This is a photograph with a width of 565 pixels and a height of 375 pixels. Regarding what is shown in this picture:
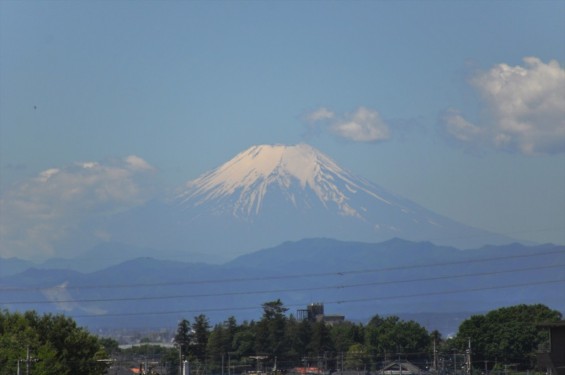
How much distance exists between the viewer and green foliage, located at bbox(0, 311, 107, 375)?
337 feet

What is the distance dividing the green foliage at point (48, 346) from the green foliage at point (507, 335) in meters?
71.4

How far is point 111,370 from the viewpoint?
16600 cm

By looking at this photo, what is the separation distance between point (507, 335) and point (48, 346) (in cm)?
8282

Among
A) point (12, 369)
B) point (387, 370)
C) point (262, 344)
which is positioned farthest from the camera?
point (262, 344)

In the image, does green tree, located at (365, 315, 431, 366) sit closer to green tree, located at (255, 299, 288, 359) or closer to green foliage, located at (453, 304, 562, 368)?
green foliage, located at (453, 304, 562, 368)

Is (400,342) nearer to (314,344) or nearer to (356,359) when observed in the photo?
(356,359)

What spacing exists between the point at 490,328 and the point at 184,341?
44.0 m

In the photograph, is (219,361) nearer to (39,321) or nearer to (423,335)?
A: (423,335)

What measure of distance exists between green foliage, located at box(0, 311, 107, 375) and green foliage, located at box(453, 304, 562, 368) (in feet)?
234

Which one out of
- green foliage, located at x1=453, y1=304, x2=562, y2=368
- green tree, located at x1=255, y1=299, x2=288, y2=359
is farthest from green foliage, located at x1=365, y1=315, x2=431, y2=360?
green tree, located at x1=255, y1=299, x2=288, y2=359

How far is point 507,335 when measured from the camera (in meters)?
172

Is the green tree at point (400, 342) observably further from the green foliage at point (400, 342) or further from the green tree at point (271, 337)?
the green tree at point (271, 337)

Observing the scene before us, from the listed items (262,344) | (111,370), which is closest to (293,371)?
(262,344)

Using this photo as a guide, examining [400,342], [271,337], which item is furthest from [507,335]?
[271,337]
